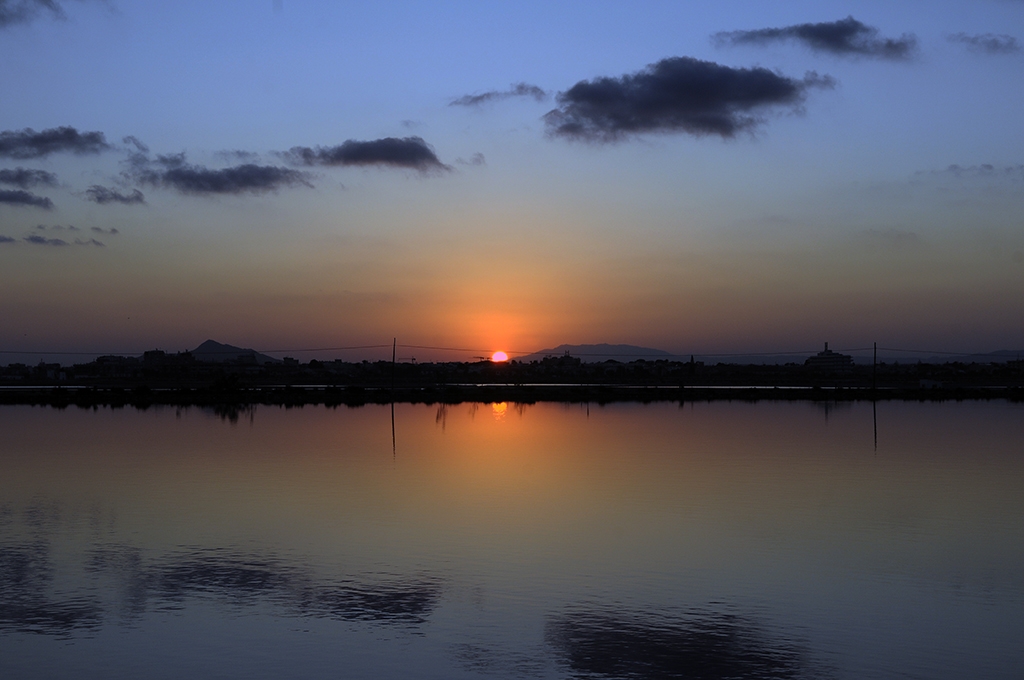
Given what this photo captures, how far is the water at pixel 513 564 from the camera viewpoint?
36.4 ft

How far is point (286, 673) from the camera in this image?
1053 cm

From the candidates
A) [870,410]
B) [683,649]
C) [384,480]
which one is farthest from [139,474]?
[870,410]

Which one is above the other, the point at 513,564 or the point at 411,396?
the point at 411,396

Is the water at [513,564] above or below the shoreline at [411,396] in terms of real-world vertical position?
below

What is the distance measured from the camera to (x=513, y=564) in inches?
612

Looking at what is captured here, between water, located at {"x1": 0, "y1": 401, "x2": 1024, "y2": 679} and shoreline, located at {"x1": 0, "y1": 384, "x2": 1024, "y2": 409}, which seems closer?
water, located at {"x1": 0, "y1": 401, "x2": 1024, "y2": 679}

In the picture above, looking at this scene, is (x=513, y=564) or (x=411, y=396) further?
(x=411, y=396)

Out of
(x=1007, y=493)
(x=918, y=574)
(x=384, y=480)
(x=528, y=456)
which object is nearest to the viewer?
(x=918, y=574)

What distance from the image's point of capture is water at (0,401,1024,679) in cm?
1109

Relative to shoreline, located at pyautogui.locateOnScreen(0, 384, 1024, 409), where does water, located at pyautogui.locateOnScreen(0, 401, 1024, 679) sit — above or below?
below

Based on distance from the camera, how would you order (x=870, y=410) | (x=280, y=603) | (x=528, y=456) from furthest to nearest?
(x=870, y=410)
(x=528, y=456)
(x=280, y=603)

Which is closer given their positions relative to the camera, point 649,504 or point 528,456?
point 649,504

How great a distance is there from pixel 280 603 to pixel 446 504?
869 centimetres

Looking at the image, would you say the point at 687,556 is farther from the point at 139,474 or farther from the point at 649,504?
the point at 139,474
